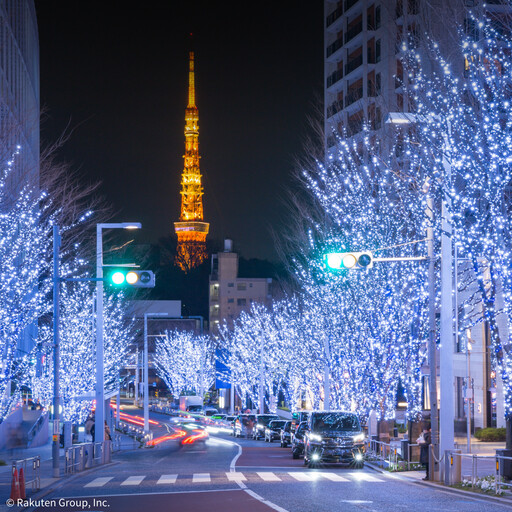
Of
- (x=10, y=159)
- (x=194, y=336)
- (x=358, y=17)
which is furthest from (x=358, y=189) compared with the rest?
(x=194, y=336)

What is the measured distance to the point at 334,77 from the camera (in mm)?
63281

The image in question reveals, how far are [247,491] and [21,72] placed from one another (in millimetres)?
36904

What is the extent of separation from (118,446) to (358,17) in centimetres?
3624

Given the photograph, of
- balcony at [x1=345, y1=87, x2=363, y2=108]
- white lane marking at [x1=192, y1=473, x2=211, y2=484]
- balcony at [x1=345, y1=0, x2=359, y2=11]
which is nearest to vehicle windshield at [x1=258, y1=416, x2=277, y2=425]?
balcony at [x1=345, y1=87, x2=363, y2=108]

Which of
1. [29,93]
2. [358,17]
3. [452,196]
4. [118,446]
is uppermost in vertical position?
[358,17]

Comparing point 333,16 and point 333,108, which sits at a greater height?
point 333,16

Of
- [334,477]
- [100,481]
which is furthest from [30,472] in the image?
[334,477]

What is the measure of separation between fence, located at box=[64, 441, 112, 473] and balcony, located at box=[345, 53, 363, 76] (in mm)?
38369

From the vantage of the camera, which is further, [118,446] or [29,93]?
[29,93]

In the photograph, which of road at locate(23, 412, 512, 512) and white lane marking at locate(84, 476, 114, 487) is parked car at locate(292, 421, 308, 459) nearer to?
road at locate(23, 412, 512, 512)

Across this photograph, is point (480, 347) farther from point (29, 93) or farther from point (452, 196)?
point (29, 93)

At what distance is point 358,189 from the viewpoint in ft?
103

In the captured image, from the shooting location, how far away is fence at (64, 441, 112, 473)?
2384 cm

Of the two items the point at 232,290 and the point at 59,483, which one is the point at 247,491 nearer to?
the point at 59,483
